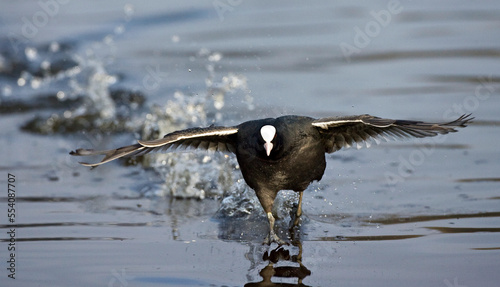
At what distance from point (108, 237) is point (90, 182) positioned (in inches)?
65.1

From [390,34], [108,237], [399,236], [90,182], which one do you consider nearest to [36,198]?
[90,182]

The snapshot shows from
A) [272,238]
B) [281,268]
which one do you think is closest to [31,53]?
[272,238]

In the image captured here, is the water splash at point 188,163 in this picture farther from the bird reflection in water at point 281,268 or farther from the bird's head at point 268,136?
the bird's head at point 268,136

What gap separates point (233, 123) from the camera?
873 cm

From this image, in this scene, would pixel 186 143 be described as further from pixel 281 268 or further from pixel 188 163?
pixel 281 268

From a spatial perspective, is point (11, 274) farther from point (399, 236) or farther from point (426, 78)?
point (426, 78)

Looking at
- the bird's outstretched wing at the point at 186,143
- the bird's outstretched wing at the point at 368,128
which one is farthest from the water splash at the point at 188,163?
the bird's outstretched wing at the point at 368,128

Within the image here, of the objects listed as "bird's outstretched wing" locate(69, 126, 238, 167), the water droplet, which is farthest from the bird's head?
the water droplet

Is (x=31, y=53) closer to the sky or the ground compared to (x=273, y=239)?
closer to the sky

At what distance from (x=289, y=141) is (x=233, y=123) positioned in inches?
132

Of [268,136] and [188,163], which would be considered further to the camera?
[188,163]

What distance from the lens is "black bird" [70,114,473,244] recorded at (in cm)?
538

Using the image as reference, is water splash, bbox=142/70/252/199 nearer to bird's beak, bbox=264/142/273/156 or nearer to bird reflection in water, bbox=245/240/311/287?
bird reflection in water, bbox=245/240/311/287

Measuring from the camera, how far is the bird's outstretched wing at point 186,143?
18.6 ft
